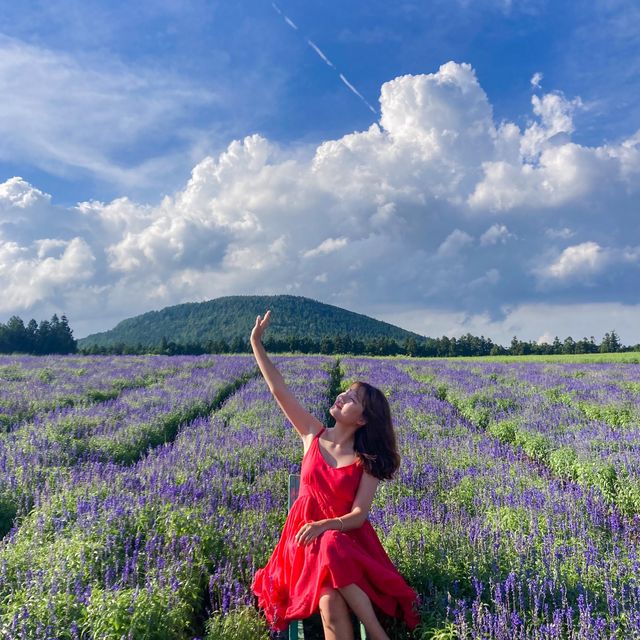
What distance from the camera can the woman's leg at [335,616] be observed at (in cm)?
323

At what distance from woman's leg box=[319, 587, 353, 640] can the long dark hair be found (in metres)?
0.90

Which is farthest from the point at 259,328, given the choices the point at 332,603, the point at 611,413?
the point at 611,413

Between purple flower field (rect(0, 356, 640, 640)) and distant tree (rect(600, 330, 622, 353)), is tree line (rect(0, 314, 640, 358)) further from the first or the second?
purple flower field (rect(0, 356, 640, 640))

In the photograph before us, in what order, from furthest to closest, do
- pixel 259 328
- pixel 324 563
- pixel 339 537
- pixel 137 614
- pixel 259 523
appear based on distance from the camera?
pixel 259 523, pixel 259 328, pixel 339 537, pixel 324 563, pixel 137 614

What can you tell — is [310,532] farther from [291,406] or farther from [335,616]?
[291,406]

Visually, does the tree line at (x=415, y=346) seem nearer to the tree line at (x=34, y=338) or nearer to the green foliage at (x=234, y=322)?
the tree line at (x=34, y=338)

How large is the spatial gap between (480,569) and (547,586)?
0.47 meters

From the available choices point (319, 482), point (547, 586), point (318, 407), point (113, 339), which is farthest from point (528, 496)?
point (113, 339)

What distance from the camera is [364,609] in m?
3.29

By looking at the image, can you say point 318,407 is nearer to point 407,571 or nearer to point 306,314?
point 407,571

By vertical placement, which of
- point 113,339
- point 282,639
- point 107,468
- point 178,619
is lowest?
point 282,639

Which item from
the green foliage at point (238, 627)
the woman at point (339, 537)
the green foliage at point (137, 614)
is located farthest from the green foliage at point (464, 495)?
the green foliage at point (137, 614)

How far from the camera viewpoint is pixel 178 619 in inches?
135

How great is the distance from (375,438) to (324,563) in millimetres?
984
